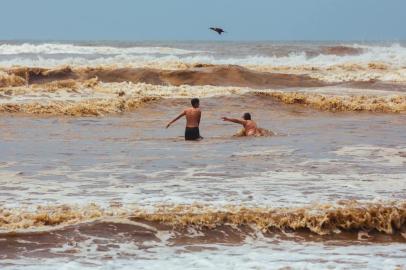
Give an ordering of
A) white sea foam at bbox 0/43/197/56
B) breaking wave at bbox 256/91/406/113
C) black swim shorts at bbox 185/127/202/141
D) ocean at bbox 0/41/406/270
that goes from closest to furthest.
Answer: ocean at bbox 0/41/406/270 → black swim shorts at bbox 185/127/202/141 → breaking wave at bbox 256/91/406/113 → white sea foam at bbox 0/43/197/56

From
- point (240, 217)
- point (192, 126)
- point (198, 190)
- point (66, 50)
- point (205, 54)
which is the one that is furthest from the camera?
point (66, 50)

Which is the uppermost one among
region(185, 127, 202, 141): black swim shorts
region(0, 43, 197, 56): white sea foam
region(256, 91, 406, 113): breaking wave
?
region(0, 43, 197, 56): white sea foam

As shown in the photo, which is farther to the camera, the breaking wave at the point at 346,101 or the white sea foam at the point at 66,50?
the white sea foam at the point at 66,50

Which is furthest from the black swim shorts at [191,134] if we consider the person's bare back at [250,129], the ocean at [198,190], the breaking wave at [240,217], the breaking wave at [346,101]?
the breaking wave at [346,101]

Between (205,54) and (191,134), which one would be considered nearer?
(191,134)

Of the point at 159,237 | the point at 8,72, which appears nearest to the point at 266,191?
the point at 159,237

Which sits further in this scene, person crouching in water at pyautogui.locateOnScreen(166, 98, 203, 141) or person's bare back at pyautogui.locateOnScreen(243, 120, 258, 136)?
person's bare back at pyautogui.locateOnScreen(243, 120, 258, 136)

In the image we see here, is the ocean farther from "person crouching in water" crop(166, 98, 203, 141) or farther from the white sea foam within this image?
the white sea foam

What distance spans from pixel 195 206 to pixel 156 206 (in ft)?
1.32

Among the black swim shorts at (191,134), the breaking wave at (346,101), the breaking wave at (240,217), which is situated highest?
the breaking wave at (346,101)

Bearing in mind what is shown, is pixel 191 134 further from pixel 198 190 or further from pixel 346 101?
pixel 346 101

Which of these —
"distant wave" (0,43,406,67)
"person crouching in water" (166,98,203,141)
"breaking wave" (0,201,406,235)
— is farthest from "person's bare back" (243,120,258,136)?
"distant wave" (0,43,406,67)

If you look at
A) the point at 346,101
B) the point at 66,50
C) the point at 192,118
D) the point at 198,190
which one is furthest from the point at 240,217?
the point at 66,50

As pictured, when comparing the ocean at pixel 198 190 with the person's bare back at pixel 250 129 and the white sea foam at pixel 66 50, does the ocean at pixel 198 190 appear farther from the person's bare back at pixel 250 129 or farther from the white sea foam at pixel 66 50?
the white sea foam at pixel 66 50
